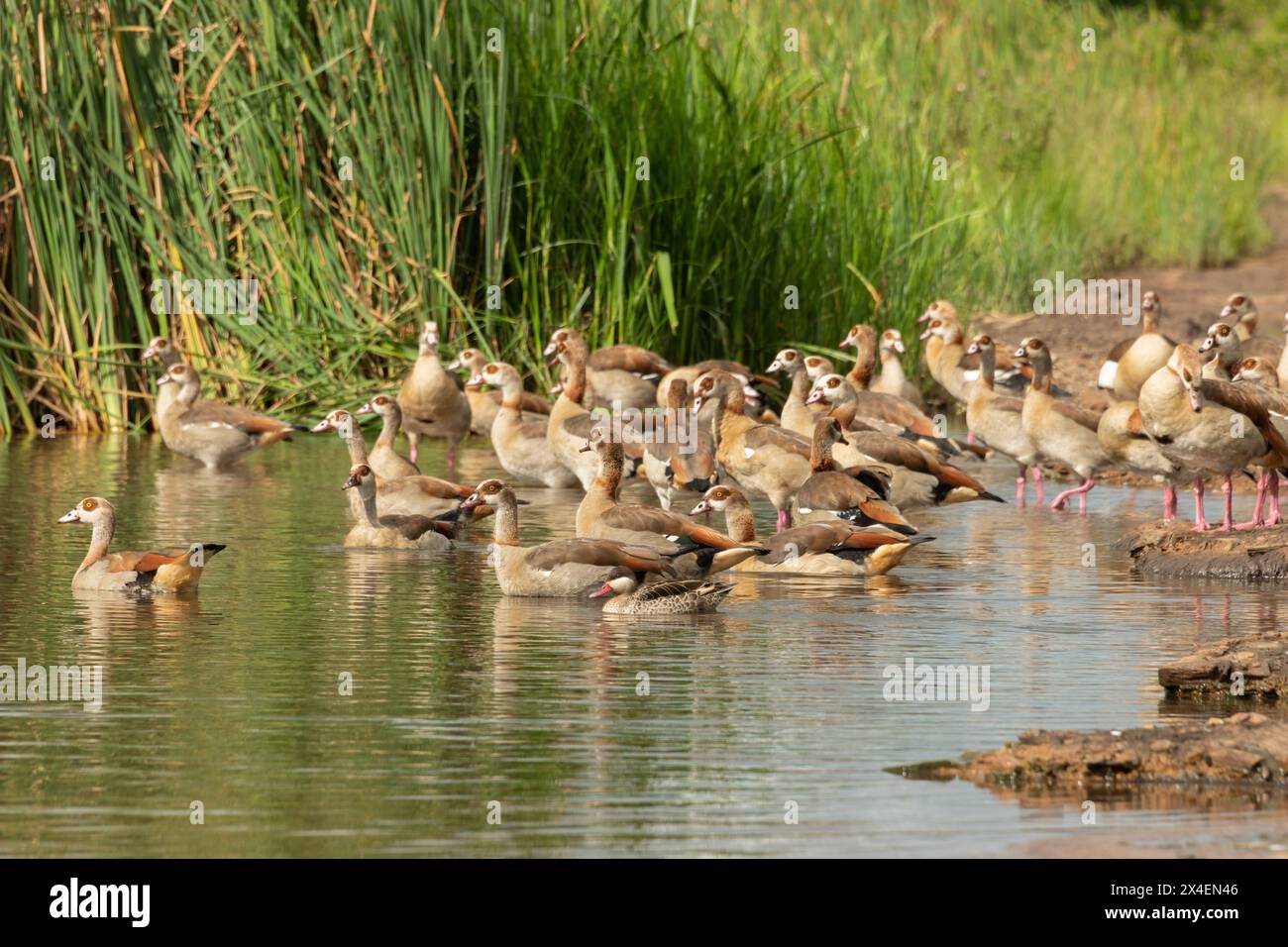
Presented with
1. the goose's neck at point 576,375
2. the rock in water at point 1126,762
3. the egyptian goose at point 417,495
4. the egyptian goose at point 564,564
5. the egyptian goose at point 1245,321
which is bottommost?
the rock in water at point 1126,762

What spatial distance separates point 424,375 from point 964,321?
8.28 m

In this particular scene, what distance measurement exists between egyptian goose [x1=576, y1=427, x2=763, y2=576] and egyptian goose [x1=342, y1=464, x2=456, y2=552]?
1.14 metres

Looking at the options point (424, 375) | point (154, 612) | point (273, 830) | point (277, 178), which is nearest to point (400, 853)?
point (273, 830)

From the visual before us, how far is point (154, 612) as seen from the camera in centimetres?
1090

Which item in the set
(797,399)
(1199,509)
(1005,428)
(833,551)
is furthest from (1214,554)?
(797,399)

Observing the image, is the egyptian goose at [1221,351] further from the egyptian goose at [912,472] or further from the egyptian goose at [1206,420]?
the egyptian goose at [912,472]

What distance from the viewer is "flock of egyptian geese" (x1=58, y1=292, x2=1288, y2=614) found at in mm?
11891

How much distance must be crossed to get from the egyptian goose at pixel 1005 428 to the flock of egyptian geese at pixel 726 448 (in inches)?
0.8

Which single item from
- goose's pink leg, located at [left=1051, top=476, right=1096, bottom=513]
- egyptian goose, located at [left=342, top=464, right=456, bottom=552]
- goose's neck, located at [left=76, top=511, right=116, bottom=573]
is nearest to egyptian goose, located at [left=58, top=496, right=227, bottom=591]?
goose's neck, located at [left=76, top=511, right=116, bottom=573]

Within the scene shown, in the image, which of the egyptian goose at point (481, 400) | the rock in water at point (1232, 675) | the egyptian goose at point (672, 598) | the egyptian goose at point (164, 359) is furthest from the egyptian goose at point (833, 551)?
the egyptian goose at point (164, 359)

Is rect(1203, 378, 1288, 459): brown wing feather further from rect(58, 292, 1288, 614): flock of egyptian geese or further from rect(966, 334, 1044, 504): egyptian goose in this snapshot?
rect(966, 334, 1044, 504): egyptian goose

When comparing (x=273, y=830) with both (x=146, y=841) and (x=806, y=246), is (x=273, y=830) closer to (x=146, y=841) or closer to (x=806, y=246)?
(x=146, y=841)

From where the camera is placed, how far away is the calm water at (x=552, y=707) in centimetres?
670

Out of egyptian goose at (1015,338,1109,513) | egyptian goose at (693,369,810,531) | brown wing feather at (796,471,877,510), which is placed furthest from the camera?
egyptian goose at (1015,338,1109,513)
